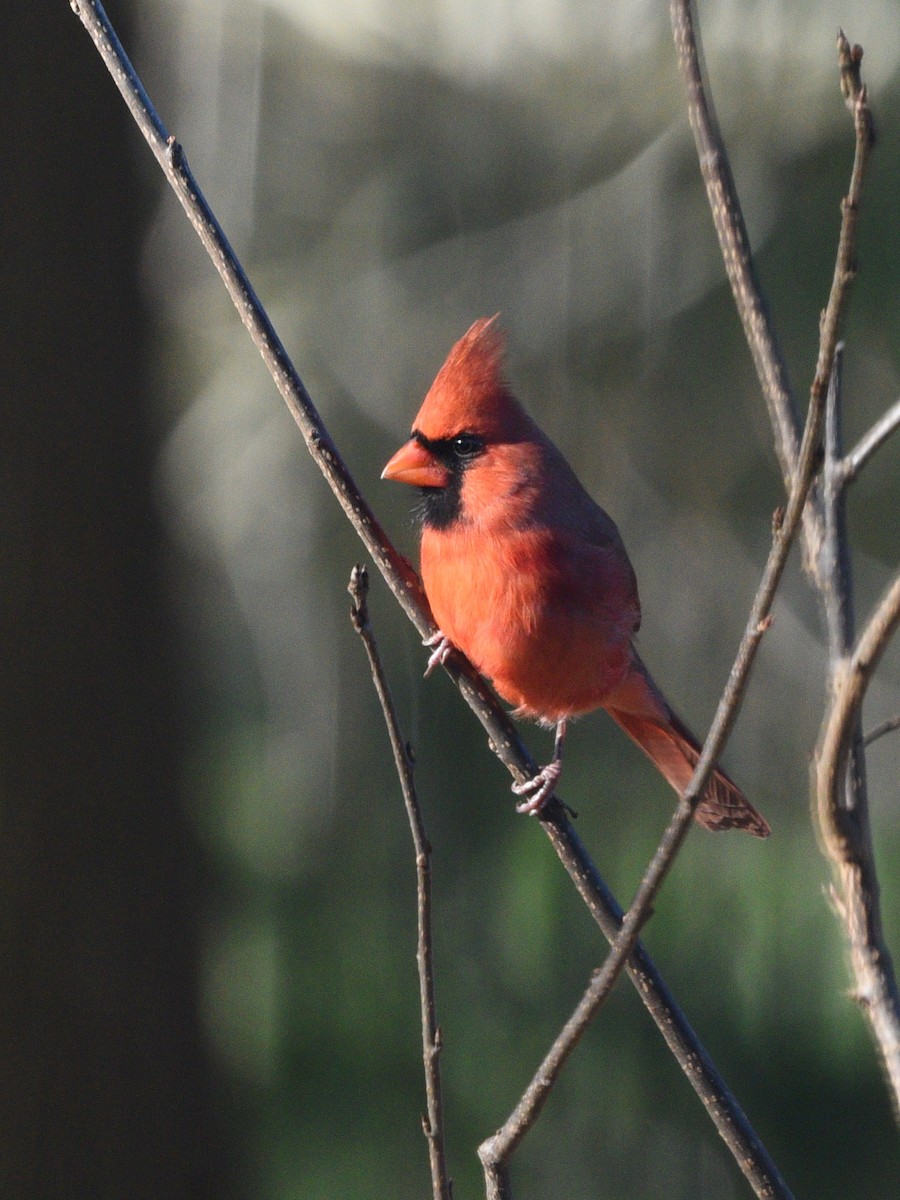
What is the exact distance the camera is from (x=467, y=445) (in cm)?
147

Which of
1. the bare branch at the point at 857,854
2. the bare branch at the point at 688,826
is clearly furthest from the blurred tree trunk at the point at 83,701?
the bare branch at the point at 857,854

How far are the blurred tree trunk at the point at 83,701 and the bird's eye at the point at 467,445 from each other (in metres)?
1.49

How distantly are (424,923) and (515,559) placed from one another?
0.65 meters

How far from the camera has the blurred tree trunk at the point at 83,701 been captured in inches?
107

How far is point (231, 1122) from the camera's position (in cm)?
302

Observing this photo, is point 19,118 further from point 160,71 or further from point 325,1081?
point 325,1081

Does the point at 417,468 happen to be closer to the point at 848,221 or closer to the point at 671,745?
the point at 671,745

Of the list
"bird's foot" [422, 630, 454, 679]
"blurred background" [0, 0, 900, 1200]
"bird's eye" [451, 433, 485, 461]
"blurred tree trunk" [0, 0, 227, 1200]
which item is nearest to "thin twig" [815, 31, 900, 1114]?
"bird's foot" [422, 630, 454, 679]

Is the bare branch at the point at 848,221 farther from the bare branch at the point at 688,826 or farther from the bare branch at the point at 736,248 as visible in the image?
the bare branch at the point at 736,248

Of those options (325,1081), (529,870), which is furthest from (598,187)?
(325,1081)

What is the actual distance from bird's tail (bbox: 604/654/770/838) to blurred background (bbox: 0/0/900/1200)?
81 cm

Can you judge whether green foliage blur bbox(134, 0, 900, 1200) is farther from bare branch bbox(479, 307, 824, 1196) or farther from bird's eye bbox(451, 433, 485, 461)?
bare branch bbox(479, 307, 824, 1196)

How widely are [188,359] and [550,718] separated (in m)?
2.03

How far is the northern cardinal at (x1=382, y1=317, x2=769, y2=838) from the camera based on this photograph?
1.41 metres
